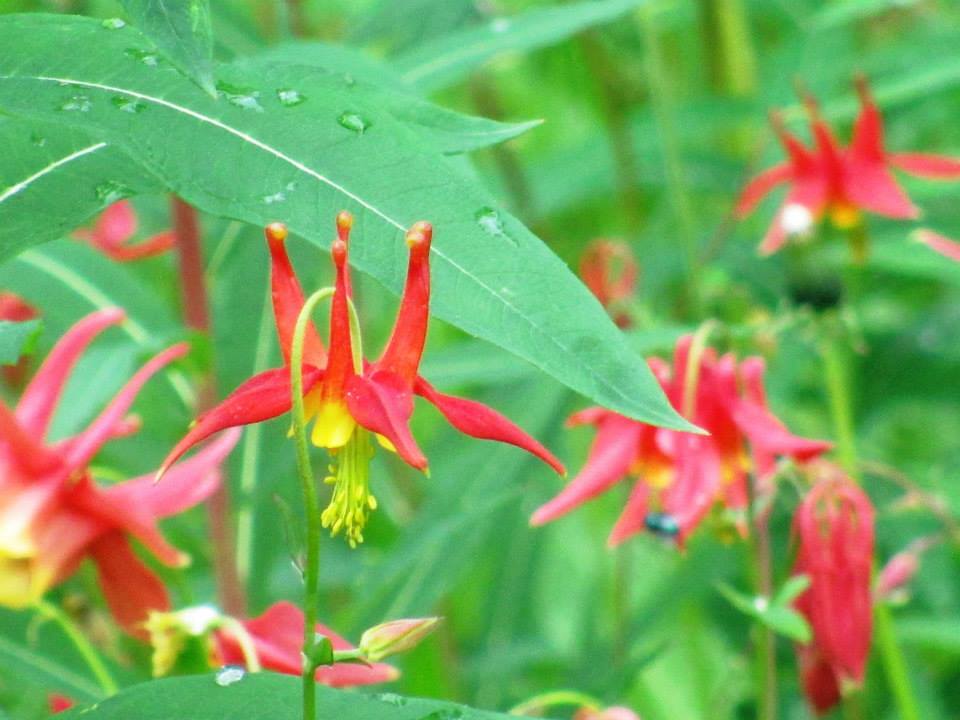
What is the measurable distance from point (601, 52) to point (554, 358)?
61.4 inches

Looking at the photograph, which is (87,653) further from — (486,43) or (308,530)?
(486,43)

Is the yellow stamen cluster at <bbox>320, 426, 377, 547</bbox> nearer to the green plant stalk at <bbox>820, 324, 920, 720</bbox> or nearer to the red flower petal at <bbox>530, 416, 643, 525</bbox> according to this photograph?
the red flower petal at <bbox>530, 416, 643, 525</bbox>

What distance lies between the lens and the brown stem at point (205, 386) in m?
1.07

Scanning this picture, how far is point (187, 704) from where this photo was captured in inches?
21.4

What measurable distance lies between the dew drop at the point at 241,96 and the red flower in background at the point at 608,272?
0.85 meters

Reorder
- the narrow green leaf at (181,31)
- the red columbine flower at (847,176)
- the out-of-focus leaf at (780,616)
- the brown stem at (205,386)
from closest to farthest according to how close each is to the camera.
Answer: the narrow green leaf at (181,31)
the out-of-focus leaf at (780,616)
the brown stem at (205,386)
the red columbine flower at (847,176)

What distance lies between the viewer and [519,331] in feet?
1.65

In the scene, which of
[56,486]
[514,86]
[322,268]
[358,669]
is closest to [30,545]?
[56,486]

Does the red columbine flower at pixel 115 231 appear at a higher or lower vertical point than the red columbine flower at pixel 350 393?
higher

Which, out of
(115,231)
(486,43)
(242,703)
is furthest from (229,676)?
(115,231)

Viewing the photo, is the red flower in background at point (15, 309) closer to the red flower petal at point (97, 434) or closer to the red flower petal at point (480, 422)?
the red flower petal at point (97, 434)

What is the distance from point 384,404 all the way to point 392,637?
8 cm

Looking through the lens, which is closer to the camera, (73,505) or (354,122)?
(354,122)

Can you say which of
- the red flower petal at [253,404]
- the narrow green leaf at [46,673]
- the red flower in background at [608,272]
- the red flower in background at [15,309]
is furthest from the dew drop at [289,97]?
the red flower in background at [608,272]
